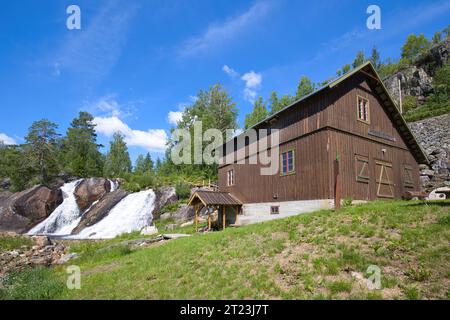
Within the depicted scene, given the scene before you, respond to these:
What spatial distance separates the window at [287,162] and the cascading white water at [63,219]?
84.4 feet

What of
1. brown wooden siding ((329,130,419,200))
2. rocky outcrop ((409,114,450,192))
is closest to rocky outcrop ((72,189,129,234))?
brown wooden siding ((329,130,419,200))

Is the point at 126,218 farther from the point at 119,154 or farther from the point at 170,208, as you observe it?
the point at 119,154

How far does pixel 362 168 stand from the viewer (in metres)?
17.1

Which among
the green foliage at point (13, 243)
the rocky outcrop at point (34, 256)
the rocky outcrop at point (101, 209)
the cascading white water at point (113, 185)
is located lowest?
the rocky outcrop at point (34, 256)

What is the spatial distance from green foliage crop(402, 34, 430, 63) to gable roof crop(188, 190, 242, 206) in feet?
194

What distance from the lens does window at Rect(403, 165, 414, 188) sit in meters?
20.7

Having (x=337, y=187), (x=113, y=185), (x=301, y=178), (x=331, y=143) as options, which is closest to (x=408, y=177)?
(x=331, y=143)

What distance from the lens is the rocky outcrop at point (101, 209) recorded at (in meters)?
31.6

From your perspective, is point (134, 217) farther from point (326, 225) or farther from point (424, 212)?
point (424, 212)

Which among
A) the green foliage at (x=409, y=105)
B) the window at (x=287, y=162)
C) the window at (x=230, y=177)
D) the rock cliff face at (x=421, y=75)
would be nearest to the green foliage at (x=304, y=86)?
the rock cliff face at (x=421, y=75)

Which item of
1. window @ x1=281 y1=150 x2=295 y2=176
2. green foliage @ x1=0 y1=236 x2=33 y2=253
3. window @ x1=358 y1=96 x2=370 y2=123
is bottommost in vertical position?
green foliage @ x1=0 y1=236 x2=33 y2=253

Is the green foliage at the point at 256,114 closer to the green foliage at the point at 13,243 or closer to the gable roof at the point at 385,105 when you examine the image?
the gable roof at the point at 385,105

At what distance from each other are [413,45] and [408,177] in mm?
57527

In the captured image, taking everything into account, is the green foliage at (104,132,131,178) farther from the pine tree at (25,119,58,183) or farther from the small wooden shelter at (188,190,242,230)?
the small wooden shelter at (188,190,242,230)
